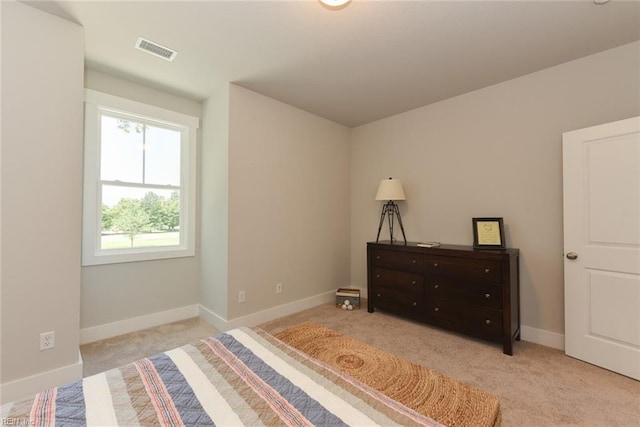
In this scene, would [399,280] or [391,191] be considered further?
[391,191]

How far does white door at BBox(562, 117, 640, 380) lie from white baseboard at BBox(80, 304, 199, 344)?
12.4ft

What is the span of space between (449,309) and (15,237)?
138 inches

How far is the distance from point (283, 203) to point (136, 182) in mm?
1584

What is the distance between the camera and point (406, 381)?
5.97 feet

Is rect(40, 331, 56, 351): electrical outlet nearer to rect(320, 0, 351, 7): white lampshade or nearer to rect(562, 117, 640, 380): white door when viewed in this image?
rect(320, 0, 351, 7): white lampshade

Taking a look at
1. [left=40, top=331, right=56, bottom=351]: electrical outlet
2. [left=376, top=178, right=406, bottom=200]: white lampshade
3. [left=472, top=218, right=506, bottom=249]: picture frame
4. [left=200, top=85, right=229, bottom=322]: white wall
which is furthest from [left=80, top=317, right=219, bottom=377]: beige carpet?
[left=472, top=218, right=506, bottom=249]: picture frame

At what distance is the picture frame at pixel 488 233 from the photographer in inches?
→ 108

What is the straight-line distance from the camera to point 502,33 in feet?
6.88

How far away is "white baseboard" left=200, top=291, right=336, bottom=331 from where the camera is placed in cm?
295

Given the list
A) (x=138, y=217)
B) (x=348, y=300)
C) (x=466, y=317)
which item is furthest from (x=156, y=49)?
(x=466, y=317)

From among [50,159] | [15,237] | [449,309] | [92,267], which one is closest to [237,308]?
[92,267]

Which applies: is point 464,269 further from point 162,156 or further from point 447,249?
point 162,156

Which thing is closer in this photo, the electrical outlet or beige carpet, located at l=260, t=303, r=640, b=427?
beige carpet, located at l=260, t=303, r=640, b=427

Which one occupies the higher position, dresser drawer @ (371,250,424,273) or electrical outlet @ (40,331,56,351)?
dresser drawer @ (371,250,424,273)
